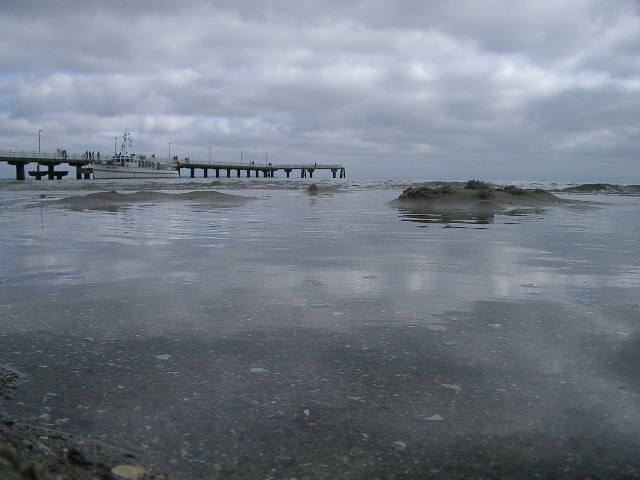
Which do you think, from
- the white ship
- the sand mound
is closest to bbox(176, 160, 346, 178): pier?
the white ship

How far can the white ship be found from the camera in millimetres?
72125

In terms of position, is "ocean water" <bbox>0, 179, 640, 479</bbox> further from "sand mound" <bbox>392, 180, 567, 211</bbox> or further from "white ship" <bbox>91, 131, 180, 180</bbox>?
"white ship" <bbox>91, 131, 180, 180</bbox>

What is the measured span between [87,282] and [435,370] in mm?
4202

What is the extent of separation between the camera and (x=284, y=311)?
4758 millimetres

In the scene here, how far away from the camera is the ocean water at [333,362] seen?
244cm

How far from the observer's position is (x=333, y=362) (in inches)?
137

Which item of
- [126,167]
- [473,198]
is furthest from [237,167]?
[473,198]

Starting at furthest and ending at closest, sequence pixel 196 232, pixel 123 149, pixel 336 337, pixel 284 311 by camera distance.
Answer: pixel 123 149 → pixel 196 232 → pixel 284 311 → pixel 336 337

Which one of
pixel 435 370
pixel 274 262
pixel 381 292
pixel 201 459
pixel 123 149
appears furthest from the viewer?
pixel 123 149

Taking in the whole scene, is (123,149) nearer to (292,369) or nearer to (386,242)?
(386,242)

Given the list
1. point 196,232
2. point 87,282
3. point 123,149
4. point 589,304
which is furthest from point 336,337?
point 123,149

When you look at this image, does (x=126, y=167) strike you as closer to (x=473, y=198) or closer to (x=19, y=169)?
(x=19, y=169)

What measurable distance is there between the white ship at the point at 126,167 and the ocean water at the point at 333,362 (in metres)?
69.6

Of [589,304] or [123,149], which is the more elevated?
[123,149]
